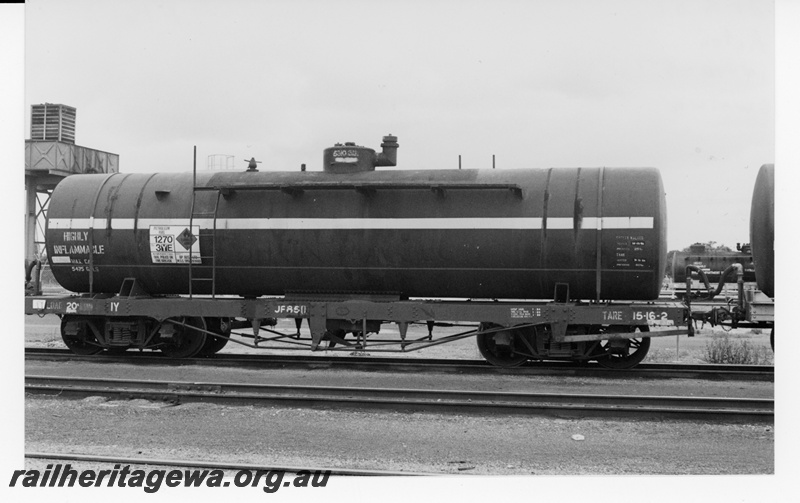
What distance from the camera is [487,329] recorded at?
492 inches

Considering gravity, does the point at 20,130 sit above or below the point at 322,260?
above

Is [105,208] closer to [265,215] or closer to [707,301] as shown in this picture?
[265,215]

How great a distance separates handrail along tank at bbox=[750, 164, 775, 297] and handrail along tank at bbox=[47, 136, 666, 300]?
1397 millimetres

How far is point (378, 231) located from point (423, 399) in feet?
10.9

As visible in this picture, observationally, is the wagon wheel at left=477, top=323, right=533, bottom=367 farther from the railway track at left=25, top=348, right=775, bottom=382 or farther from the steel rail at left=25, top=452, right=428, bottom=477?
the steel rail at left=25, top=452, right=428, bottom=477

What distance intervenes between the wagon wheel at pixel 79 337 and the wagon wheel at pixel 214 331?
207cm

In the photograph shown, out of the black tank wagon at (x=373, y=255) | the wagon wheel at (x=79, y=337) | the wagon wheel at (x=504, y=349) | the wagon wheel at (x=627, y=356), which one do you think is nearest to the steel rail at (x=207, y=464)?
the black tank wagon at (x=373, y=255)

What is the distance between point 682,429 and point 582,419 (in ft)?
4.06

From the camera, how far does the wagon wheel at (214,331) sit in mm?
13945

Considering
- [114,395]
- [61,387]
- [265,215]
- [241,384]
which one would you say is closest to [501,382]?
[241,384]

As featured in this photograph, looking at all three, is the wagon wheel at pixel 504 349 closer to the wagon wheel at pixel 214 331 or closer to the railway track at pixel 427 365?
the railway track at pixel 427 365

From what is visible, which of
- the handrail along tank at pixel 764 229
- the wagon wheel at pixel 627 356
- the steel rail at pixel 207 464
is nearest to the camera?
the steel rail at pixel 207 464

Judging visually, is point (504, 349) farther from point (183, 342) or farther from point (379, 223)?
point (183, 342)

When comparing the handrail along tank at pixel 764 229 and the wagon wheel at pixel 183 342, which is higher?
the handrail along tank at pixel 764 229
